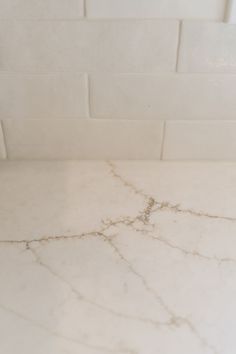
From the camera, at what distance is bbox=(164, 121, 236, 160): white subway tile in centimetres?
70

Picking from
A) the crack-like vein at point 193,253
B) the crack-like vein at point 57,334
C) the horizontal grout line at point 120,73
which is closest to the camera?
the crack-like vein at point 57,334

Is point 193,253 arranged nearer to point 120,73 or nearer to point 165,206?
point 165,206

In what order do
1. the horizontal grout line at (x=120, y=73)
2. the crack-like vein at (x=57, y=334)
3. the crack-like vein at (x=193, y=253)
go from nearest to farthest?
the crack-like vein at (x=57, y=334)
the crack-like vein at (x=193, y=253)
the horizontal grout line at (x=120, y=73)

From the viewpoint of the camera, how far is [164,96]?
0.67 meters

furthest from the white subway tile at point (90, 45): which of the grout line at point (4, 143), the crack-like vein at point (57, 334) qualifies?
the crack-like vein at point (57, 334)

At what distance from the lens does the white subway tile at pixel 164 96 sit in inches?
25.9

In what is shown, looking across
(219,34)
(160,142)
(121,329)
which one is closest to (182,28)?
(219,34)

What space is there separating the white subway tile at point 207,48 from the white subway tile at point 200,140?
0.32ft

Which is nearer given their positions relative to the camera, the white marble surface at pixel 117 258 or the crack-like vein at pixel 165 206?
the white marble surface at pixel 117 258

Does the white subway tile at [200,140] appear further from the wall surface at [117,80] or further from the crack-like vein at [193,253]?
the crack-like vein at [193,253]

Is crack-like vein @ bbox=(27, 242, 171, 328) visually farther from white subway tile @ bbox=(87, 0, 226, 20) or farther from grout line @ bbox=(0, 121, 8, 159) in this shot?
white subway tile @ bbox=(87, 0, 226, 20)

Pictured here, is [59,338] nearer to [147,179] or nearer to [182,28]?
[147,179]

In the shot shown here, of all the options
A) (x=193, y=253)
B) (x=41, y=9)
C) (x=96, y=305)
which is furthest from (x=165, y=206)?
(x=41, y=9)

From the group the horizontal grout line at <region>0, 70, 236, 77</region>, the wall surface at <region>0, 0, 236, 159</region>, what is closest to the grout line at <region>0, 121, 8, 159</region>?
the wall surface at <region>0, 0, 236, 159</region>
